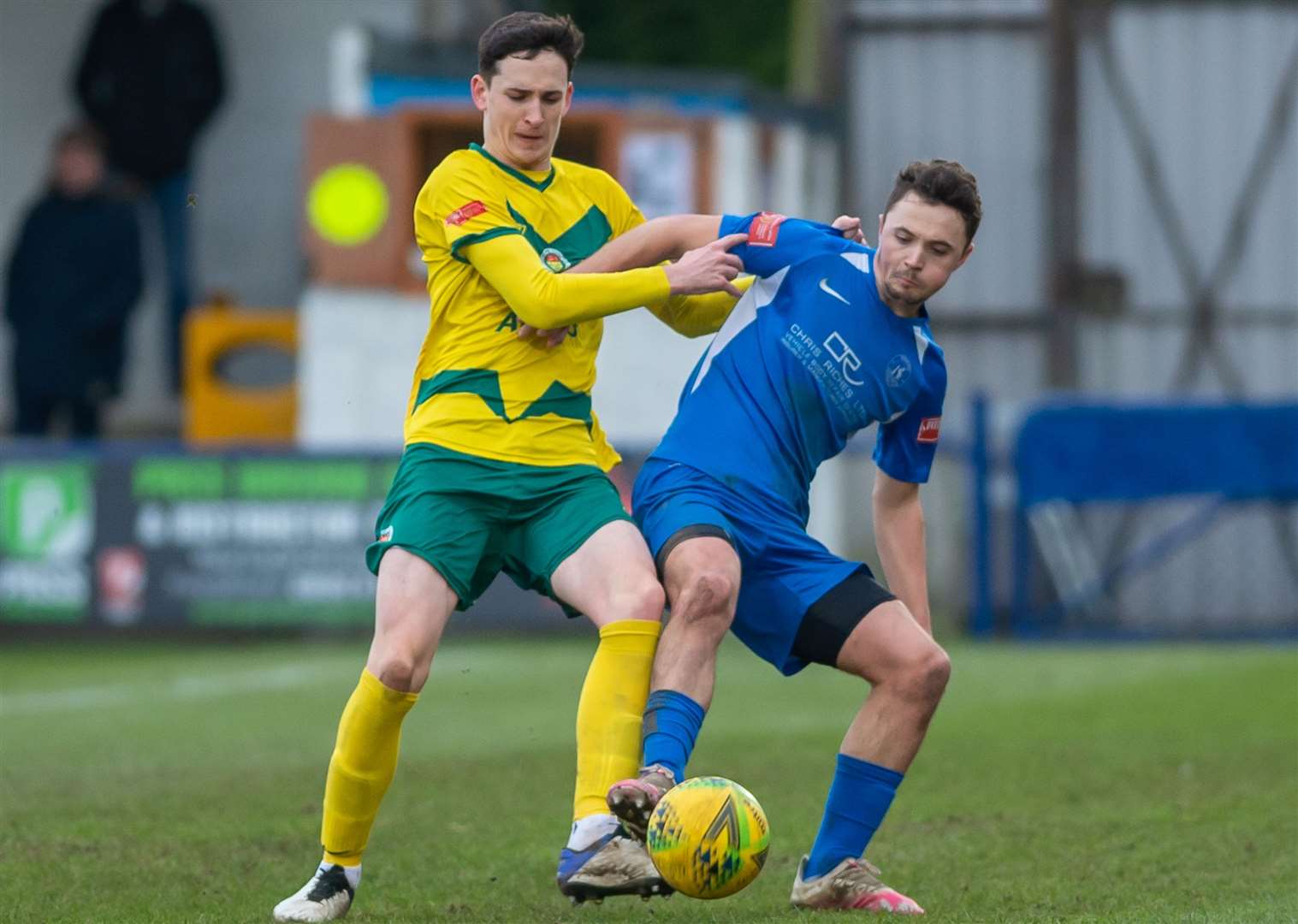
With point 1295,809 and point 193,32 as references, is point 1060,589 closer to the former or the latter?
point 193,32

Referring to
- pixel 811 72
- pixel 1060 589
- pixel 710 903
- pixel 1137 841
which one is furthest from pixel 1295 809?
pixel 811 72

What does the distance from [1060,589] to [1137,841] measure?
10693mm

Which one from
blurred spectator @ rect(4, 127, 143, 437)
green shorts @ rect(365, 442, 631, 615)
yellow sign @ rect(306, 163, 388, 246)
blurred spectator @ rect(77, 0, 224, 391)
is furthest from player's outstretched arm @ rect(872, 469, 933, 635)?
blurred spectator @ rect(77, 0, 224, 391)

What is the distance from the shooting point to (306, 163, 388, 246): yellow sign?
16766 mm

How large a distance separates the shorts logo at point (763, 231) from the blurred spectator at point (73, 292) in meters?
10.5

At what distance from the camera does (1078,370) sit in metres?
20.2

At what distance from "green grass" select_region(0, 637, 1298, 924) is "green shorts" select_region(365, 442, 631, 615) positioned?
0.85 meters

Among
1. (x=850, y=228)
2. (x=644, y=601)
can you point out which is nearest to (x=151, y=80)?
(x=850, y=228)

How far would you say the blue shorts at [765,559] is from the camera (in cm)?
568

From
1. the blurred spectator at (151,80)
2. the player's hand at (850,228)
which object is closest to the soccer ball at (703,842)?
the player's hand at (850,228)

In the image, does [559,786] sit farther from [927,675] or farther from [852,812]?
[927,675]

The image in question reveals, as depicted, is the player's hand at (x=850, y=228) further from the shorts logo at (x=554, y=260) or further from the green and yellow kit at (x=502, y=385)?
the shorts logo at (x=554, y=260)

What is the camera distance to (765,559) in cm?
573

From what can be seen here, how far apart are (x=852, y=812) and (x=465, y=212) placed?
5.81 feet
